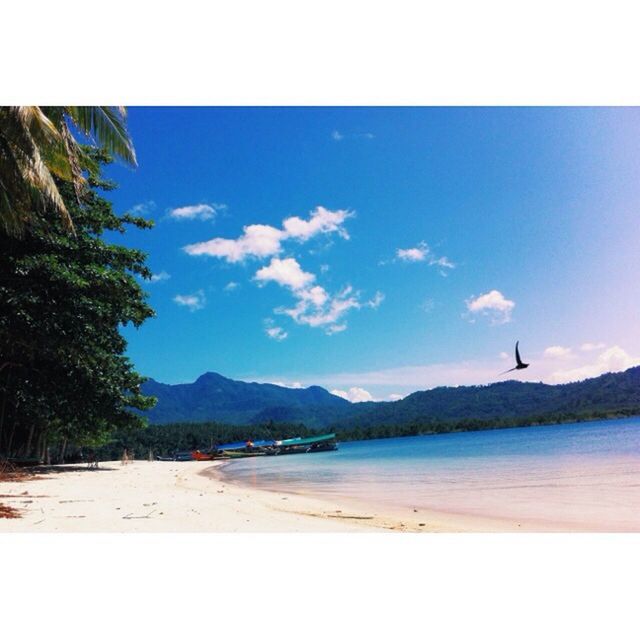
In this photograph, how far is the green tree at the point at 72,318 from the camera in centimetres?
844

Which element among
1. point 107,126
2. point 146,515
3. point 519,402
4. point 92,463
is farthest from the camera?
point 519,402

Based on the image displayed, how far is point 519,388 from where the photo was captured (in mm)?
45906

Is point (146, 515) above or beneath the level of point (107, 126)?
beneath

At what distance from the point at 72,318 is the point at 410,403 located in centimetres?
5964

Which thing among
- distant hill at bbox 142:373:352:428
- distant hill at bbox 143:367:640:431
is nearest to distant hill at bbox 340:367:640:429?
distant hill at bbox 143:367:640:431

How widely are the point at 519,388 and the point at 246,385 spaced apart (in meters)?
68.1

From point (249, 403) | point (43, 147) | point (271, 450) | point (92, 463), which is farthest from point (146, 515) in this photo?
point (249, 403)

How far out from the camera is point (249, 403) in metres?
106

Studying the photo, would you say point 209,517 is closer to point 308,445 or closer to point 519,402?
point 308,445

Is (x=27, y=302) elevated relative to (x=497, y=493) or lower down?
elevated

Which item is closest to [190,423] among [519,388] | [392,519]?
[519,388]

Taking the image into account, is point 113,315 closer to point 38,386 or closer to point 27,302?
point 27,302

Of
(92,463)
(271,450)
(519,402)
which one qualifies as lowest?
(271,450)

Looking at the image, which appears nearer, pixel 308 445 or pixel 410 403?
pixel 308 445
